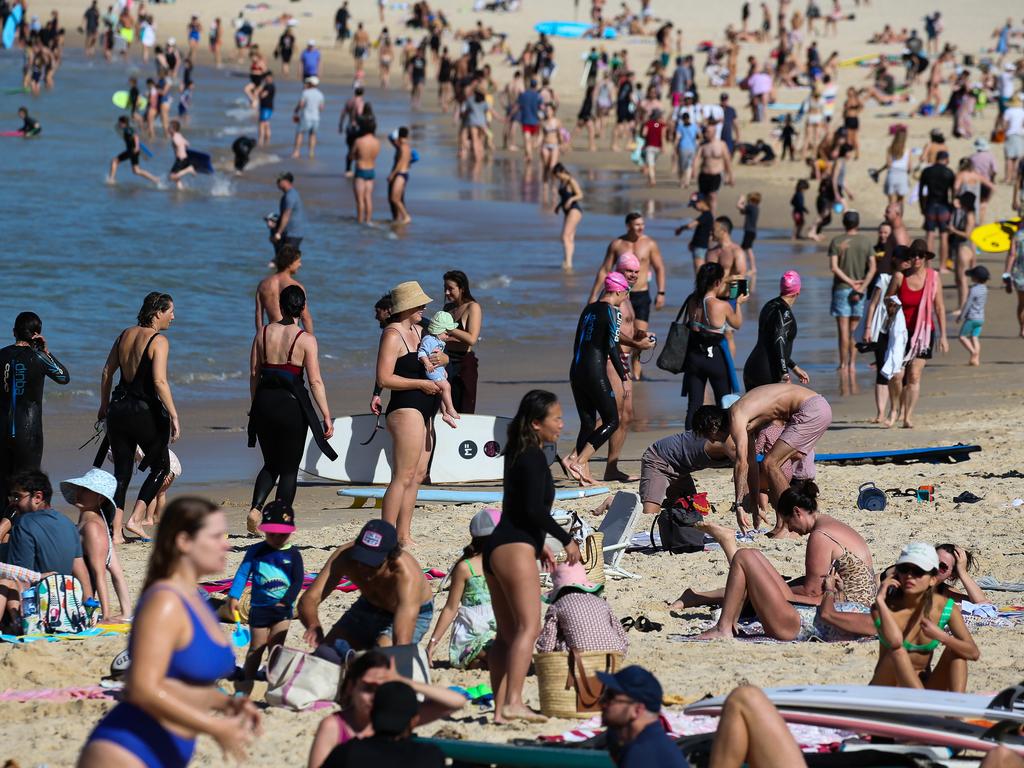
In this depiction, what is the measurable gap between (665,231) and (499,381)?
9.70 meters

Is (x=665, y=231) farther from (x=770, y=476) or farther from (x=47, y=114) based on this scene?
(x=47, y=114)

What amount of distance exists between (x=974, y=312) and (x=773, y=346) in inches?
177

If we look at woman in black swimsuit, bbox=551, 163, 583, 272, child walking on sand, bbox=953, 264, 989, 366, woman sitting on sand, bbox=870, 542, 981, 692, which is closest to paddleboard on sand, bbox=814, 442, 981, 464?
child walking on sand, bbox=953, 264, 989, 366

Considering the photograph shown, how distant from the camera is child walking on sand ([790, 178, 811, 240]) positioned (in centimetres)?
2267

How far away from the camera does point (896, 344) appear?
12000mm

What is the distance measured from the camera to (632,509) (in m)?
8.73

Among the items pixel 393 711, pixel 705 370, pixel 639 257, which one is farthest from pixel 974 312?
pixel 393 711

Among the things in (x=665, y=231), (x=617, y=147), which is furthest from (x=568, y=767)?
(x=617, y=147)

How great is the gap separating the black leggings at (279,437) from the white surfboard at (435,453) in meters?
1.16

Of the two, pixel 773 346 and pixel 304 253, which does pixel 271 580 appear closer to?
pixel 773 346

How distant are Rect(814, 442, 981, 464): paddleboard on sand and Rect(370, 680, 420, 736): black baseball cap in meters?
6.92

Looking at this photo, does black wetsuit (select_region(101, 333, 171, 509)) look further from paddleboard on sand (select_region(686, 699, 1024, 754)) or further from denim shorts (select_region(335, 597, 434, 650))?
paddleboard on sand (select_region(686, 699, 1024, 754))

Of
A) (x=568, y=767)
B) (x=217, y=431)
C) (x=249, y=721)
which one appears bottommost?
(x=217, y=431)

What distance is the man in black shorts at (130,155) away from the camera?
27.3m
